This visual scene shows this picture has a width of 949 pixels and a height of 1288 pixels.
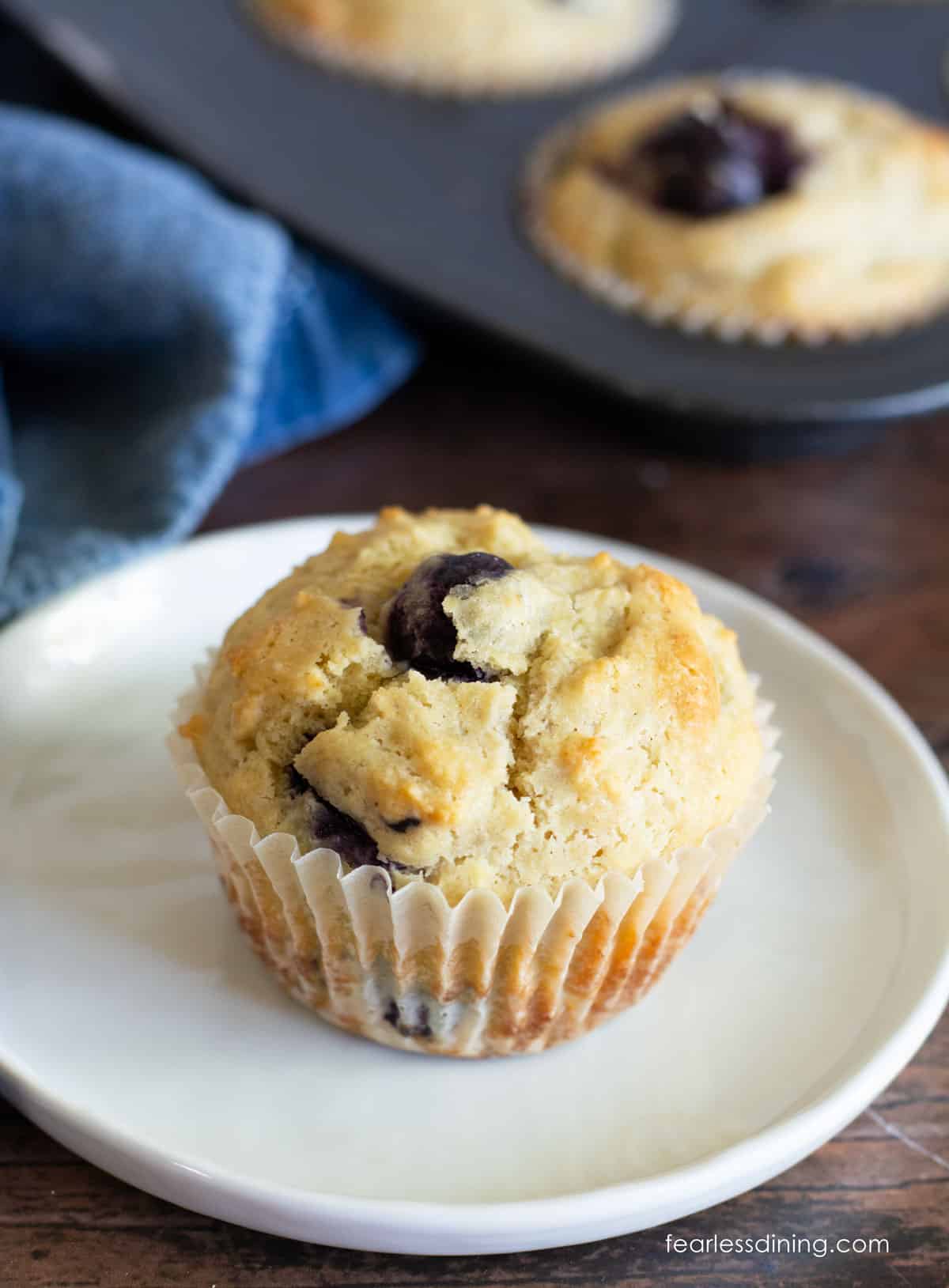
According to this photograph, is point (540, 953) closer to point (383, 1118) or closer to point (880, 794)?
point (383, 1118)

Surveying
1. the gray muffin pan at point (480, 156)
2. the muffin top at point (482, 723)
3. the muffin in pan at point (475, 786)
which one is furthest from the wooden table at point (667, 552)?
the muffin top at point (482, 723)

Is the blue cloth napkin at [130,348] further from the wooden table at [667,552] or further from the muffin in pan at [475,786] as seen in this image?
the muffin in pan at [475,786]

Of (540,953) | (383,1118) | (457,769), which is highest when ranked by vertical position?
(457,769)

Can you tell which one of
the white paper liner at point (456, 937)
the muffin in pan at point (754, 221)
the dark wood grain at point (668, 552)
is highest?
the muffin in pan at point (754, 221)

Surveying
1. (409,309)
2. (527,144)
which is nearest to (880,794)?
(409,309)

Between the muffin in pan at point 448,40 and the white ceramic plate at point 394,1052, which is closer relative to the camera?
the white ceramic plate at point 394,1052

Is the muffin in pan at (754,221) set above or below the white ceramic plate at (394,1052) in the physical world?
above

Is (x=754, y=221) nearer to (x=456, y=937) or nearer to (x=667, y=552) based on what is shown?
(x=667, y=552)

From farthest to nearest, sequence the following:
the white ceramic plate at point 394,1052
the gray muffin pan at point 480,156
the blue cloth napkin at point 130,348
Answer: the gray muffin pan at point 480,156 → the blue cloth napkin at point 130,348 → the white ceramic plate at point 394,1052
